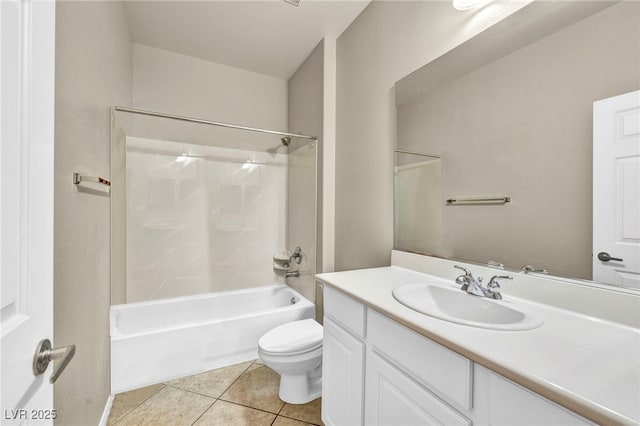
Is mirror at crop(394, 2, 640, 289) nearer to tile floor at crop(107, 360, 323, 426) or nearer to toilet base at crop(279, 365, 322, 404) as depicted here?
toilet base at crop(279, 365, 322, 404)

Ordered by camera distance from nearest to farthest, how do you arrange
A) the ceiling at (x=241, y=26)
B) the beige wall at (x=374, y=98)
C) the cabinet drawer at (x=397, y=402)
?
1. the cabinet drawer at (x=397, y=402)
2. the beige wall at (x=374, y=98)
3. the ceiling at (x=241, y=26)

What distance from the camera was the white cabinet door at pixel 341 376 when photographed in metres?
1.10

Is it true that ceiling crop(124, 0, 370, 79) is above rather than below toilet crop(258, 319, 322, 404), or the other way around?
above

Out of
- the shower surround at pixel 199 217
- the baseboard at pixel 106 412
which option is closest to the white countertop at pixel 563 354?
the baseboard at pixel 106 412

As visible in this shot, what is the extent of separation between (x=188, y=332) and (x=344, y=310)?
1270mm

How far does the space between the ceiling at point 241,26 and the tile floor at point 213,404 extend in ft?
8.81

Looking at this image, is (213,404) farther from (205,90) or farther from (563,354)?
(205,90)

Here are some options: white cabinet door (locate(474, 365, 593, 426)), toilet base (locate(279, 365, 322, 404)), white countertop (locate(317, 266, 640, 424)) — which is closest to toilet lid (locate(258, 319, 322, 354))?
toilet base (locate(279, 365, 322, 404))

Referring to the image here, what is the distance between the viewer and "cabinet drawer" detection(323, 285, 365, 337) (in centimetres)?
109

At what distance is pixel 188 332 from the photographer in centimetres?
183

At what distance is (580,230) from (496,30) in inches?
34.4
